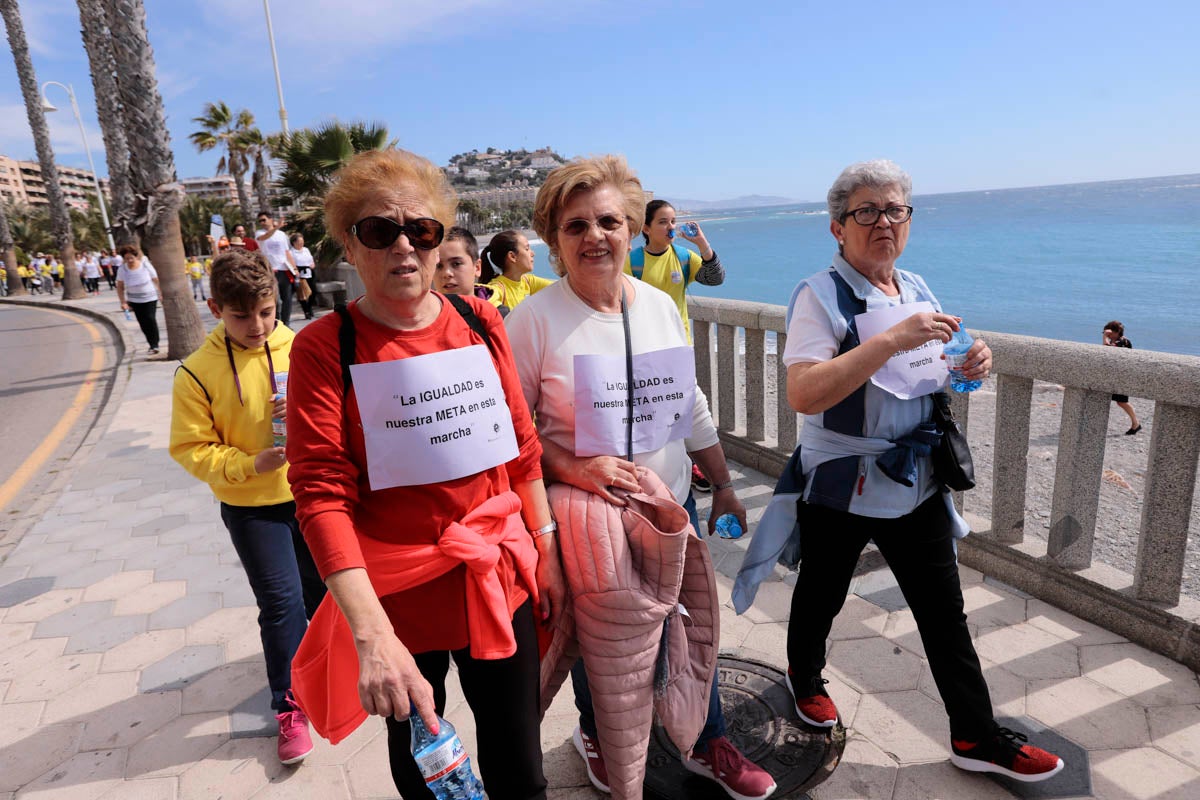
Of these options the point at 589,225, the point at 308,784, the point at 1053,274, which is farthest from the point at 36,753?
the point at 1053,274

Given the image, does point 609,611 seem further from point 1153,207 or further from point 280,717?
point 1153,207

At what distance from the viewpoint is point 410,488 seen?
169 centimetres

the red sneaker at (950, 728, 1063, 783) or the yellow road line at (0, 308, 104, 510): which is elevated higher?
the red sneaker at (950, 728, 1063, 783)

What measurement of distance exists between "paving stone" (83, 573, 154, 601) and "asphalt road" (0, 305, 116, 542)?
4.55 ft

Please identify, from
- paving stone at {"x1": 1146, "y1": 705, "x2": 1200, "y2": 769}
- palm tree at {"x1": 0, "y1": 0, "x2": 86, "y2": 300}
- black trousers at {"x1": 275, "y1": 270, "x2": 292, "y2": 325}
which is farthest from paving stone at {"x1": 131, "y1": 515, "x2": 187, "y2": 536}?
palm tree at {"x1": 0, "y1": 0, "x2": 86, "y2": 300}

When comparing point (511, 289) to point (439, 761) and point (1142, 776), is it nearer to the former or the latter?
point (439, 761)

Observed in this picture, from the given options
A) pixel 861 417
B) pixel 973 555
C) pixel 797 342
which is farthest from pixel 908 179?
pixel 973 555

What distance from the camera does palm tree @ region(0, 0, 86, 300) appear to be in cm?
2320

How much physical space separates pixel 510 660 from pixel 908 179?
185 cm

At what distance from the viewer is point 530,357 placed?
2.07 m

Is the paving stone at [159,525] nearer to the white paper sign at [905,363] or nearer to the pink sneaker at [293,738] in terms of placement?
the pink sneaker at [293,738]

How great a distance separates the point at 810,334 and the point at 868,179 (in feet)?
1.64

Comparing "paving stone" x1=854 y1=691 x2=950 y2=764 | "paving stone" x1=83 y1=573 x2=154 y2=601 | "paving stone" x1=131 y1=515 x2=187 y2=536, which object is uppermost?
"paving stone" x1=854 y1=691 x2=950 y2=764

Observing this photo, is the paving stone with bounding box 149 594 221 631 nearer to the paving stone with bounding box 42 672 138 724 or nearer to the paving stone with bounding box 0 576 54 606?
the paving stone with bounding box 42 672 138 724
